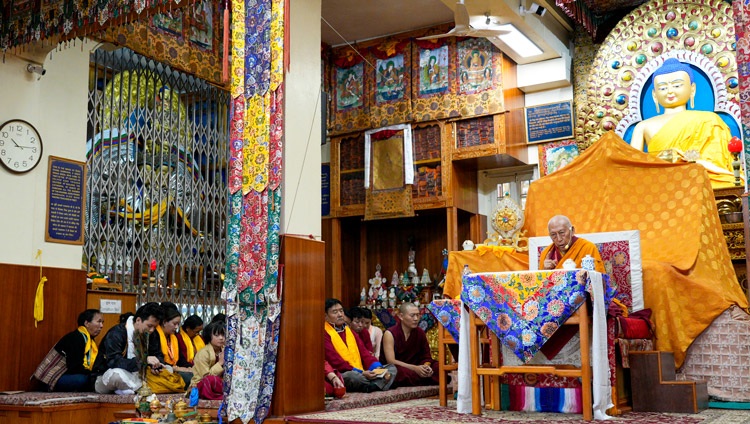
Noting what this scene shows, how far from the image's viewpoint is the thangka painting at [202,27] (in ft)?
30.2

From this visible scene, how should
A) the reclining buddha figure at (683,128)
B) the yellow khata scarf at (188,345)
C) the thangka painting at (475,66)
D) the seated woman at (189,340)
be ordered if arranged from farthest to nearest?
1. the thangka painting at (475,66)
2. the reclining buddha figure at (683,128)
3. the yellow khata scarf at (188,345)
4. the seated woman at (189,340)

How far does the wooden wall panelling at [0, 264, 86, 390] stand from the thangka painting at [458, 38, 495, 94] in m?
5.73

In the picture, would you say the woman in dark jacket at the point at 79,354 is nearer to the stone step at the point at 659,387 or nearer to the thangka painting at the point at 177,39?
the thangka painting at the point at 177,39

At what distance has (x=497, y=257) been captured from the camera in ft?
25.4

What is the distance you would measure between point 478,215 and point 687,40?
3654mm

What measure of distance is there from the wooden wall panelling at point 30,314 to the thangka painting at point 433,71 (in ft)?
18.1

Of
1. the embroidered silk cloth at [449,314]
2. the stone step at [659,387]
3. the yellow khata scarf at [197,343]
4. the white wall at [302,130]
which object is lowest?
the stone step at [659,387]

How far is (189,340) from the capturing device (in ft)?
27.3

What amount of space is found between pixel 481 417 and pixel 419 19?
7.23 metres

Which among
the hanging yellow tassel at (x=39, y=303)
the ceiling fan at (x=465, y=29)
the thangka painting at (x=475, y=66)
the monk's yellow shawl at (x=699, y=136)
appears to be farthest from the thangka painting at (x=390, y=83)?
the hanging yellow tassel at (x=39, y=303)

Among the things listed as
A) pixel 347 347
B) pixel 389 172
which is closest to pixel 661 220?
pixel 347 347

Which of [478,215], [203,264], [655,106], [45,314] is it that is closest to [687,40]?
[655,106]

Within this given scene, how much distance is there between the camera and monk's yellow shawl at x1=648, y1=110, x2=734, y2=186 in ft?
30.2

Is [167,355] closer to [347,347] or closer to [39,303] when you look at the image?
[39,303]
